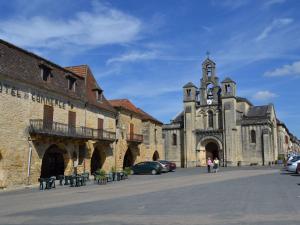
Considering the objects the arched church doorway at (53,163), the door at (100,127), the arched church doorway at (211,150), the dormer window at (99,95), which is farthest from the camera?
the arched church doorway at (211,150)

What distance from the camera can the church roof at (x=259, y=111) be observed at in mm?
57156

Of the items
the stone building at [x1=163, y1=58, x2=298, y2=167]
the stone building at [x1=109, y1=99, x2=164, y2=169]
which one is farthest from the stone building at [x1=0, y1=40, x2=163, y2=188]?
the stone building at [x1=163, y1=58, x2=298, y2=167]

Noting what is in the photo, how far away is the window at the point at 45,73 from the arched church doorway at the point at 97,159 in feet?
32.2

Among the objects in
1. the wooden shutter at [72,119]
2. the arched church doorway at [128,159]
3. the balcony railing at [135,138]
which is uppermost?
the wooden shutter at [72,119]

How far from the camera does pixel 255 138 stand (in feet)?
176

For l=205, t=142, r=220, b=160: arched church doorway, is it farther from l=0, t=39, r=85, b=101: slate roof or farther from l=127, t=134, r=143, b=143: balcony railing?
l=0, t=39, r=85, b=101: slate roof

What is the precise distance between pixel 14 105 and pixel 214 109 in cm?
3776

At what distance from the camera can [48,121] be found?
2573cm

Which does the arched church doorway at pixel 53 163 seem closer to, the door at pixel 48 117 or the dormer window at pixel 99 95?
the door at pixel 48 117

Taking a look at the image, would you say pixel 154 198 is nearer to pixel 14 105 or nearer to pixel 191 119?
pixel 14 105

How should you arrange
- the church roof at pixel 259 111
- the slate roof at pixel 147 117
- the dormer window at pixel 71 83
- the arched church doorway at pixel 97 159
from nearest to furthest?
the dormer window at pixel 71 83
the arched church doorway at pixel 97 159
the slate roof at pixel 147 117
the church roof at pixel 259 111

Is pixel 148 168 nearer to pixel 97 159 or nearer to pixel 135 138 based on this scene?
pixel 97 159

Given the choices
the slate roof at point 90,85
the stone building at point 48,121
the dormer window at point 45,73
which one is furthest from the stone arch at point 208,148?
the dormer window at point 45,73

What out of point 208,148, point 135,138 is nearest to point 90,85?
point 135,138
